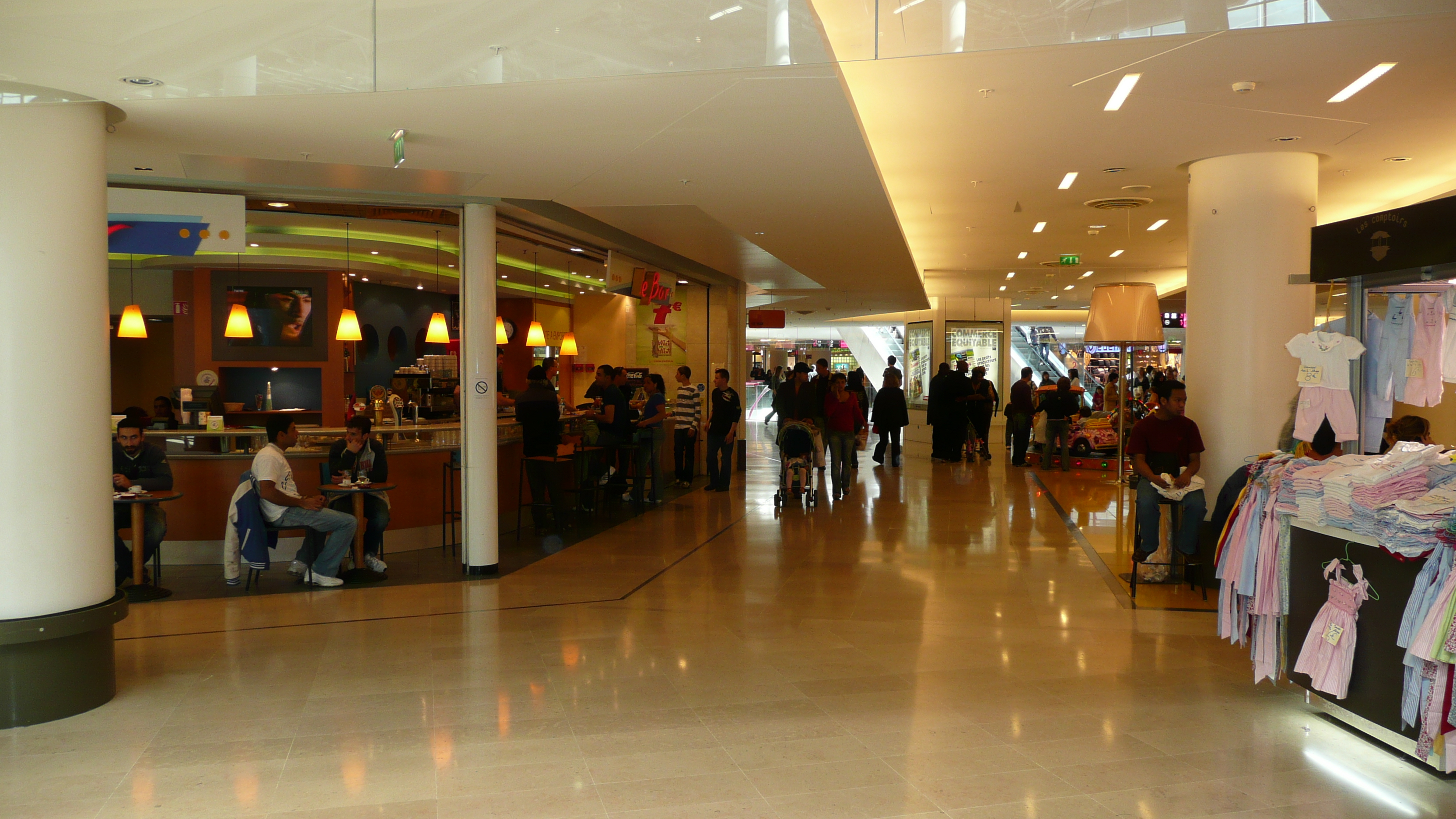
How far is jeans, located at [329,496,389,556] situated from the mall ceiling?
2.33 metres

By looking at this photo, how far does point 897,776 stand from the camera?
12.3 ft

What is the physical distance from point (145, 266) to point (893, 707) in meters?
10.9

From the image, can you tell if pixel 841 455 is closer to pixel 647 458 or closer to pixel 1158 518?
pixel 647 458

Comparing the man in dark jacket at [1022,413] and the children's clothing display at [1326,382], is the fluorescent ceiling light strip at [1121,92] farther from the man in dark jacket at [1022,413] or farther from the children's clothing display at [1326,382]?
the man in dark jacket at [1022,413]

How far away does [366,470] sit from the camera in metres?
7.49

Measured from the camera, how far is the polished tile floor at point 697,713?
356cm

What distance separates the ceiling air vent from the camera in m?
9.37

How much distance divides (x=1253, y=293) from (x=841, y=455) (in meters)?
6.11

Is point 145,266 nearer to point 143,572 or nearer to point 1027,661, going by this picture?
point 143,572

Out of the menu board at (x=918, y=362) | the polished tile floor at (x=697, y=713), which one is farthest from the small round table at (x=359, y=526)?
the menu board at (x=918, y=362)

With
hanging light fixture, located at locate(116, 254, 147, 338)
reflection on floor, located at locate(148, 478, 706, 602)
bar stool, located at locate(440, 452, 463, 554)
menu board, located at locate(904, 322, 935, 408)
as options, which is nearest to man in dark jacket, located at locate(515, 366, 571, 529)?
reflection on floor, located at locate(148, 478, 706, 602)

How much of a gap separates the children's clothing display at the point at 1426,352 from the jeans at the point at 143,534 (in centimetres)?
786

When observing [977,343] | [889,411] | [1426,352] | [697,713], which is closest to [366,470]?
[697,713]

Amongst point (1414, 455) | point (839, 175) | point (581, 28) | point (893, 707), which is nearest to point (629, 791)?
point (893, 707)
